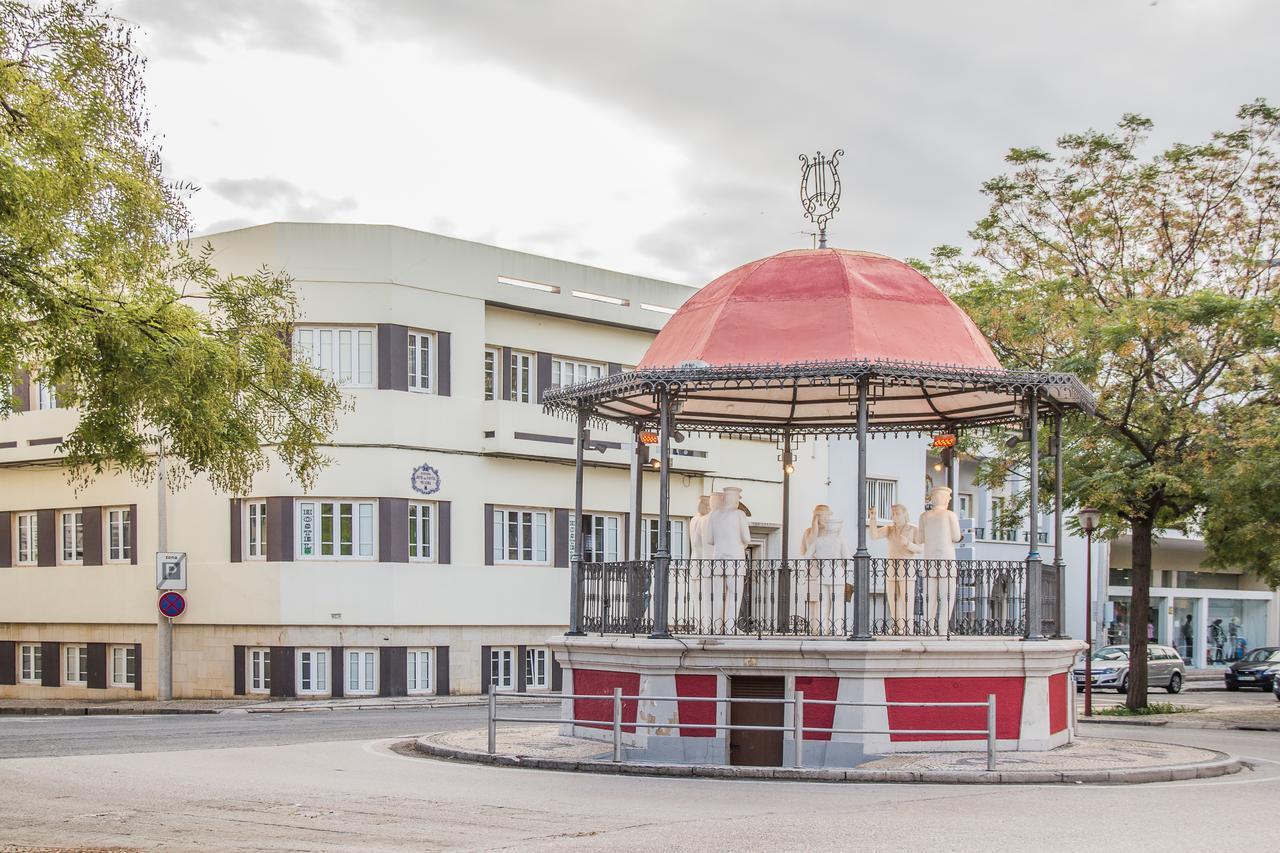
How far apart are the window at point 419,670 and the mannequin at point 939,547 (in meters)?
16.1

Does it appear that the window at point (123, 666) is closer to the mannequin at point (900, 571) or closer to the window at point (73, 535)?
the window at point (73, 535)

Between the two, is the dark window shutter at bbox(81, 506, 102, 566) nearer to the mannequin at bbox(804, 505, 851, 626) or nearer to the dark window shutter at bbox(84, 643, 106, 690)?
the dark window shutter at bbox(84, 643, 106, 690)

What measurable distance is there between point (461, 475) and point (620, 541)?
5.29 m

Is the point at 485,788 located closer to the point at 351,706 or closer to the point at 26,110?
the point at 26,110

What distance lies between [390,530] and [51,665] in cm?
900

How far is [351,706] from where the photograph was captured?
1230 inches

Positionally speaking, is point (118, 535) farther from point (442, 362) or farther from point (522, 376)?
point (522, 376)

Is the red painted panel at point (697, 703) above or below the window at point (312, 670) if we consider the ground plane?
above

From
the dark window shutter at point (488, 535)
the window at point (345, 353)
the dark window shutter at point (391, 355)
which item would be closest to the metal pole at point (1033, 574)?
the dark window shutter at point (391, 355)

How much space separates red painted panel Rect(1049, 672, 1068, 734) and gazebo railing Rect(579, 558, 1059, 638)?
67 cm

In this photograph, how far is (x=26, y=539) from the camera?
37.1 meters

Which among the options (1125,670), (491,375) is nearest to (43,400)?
(491,375)

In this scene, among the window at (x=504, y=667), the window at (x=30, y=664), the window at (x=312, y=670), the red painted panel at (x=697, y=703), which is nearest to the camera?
the red painted panel at (x=697, y=703)

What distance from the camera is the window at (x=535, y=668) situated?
119 ft
